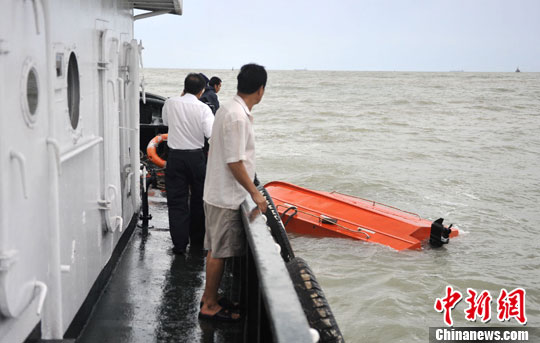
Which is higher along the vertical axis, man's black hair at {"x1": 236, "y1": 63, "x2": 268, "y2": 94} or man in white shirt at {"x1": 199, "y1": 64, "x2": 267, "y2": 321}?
man's black hair at {"x1": 236, "y1": 63, "x2": 268, "y2": 94}

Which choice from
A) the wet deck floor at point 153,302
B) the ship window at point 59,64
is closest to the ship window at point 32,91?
the ship window at point 59,64

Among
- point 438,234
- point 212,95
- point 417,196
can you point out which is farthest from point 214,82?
point 417,196

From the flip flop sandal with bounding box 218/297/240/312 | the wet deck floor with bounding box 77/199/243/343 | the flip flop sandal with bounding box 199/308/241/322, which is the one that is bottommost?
the wet deck floor with bounding box 77/199/243/343

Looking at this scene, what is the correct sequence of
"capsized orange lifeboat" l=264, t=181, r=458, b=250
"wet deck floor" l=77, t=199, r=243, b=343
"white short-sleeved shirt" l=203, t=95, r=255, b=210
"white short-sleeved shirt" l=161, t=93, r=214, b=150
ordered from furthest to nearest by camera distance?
1. "capsized orange lifeboat" l=264, t=181, r=458, b=250
2. "white short-sleeved shirt" l=161, t=93, r=214, b=150
3. "wet deck floor" l=77, t=199, r=243, b=343
4. "white short-sleeved shirt" l=203, t=95, r=255, b=210

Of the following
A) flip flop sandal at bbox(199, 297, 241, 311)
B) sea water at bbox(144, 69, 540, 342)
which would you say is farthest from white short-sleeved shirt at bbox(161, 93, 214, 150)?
sea water at bbox(144, 69, 540, 342)

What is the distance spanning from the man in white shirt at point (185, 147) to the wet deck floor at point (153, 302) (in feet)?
1.24

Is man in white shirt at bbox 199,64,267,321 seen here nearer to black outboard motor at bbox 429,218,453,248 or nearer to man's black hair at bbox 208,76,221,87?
man's black hair at bbox 208,76,221,87

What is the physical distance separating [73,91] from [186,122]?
1.70m

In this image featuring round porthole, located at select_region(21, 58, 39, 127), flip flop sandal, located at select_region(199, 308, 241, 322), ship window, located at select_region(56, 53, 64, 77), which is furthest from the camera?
flip flop sandal, located at select_region(199, 308, 241, 322)

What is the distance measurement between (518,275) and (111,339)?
9.45 m

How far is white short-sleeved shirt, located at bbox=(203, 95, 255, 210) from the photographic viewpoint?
347 cm

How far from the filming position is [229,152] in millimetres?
3482

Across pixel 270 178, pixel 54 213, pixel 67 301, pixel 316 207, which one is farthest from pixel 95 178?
pixel 270 178

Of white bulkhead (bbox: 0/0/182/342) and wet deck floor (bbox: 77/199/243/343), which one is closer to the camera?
white bulkhead (bbox: 0/0/182/342)
